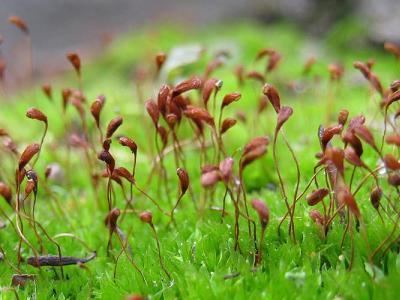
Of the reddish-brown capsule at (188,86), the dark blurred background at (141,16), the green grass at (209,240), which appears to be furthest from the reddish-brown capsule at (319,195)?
the dark blurred background at (141,16)

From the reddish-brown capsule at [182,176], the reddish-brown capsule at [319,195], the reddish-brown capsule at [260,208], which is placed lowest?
the reddish-brown capsule at [319,195]

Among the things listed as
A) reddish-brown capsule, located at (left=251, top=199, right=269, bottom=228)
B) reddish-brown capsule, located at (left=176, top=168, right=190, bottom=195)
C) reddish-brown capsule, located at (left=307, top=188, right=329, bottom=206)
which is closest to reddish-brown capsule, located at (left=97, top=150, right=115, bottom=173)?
reddish-brown capsule, located at (left=176, top=168, right=190, bottom=195)

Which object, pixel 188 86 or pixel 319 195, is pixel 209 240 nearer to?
pixel 319 195

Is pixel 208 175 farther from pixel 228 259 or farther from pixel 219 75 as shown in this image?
pixel 219 75

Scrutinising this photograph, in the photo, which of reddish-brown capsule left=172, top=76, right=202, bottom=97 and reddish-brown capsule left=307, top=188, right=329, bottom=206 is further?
reddish-brown capsule left=172, top=76, right=202, bottom=97

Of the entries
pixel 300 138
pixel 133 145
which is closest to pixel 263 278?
pixel 133 145

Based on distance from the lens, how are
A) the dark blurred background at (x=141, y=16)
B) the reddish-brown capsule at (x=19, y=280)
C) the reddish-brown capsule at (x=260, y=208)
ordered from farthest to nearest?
the dark blurred background at (x=141, y=16) → the reddish-brown capsule at (x=19, y=280) → the reddish-brown capsule at (x=260, y=208)

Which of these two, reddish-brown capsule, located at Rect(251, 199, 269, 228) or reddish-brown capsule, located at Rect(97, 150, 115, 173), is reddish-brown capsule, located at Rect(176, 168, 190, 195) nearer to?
reddish-brown capsule, located at Rect(97, 150, 115, 173)

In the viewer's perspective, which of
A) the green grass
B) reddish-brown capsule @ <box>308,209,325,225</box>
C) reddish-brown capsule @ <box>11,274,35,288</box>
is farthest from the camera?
reddish-brown capsule @ <box>11,274,35,288</box>

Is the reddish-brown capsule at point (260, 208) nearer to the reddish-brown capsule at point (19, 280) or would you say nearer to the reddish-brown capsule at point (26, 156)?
the reddish-brown capsule at point (26, 156)
